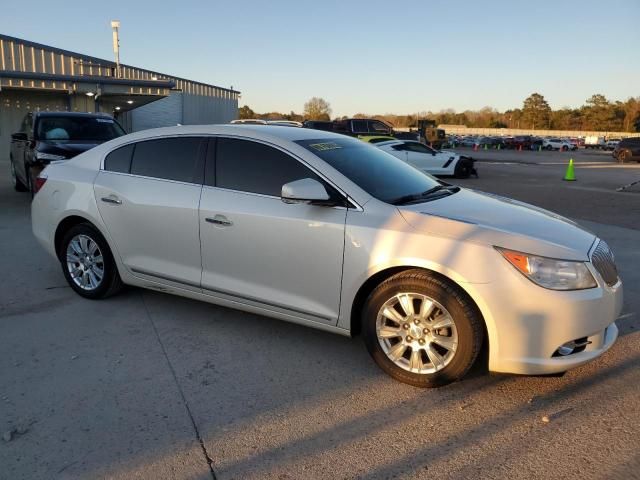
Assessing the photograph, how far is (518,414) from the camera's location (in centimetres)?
316

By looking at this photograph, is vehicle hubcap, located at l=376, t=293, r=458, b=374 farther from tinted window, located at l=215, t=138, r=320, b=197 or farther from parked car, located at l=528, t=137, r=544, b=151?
parked car, located at l=528, t=137, r=544, b=151

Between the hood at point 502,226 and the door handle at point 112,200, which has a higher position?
the hood at point 502,226

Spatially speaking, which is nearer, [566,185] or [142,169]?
[142,169]

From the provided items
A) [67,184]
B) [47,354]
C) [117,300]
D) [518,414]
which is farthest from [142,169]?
[518,414]

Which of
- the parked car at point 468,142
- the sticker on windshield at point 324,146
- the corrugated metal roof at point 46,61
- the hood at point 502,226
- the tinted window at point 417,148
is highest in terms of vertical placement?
the corrugated metal roof at point 46,61

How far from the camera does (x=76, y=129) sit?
10242 millimetres

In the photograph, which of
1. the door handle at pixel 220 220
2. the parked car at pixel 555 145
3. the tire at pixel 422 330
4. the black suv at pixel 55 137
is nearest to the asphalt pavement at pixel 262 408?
the tire at pixel 422 330

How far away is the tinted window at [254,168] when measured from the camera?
3898mm

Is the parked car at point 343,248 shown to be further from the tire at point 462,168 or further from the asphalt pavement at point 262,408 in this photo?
the tire at point 462,168

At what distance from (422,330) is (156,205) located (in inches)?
92.6

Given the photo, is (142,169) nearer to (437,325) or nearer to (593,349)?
(437,325)

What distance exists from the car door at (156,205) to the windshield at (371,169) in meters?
1.00

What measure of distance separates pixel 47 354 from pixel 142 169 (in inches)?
65.4

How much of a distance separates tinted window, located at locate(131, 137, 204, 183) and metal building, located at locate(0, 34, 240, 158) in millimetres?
16667
